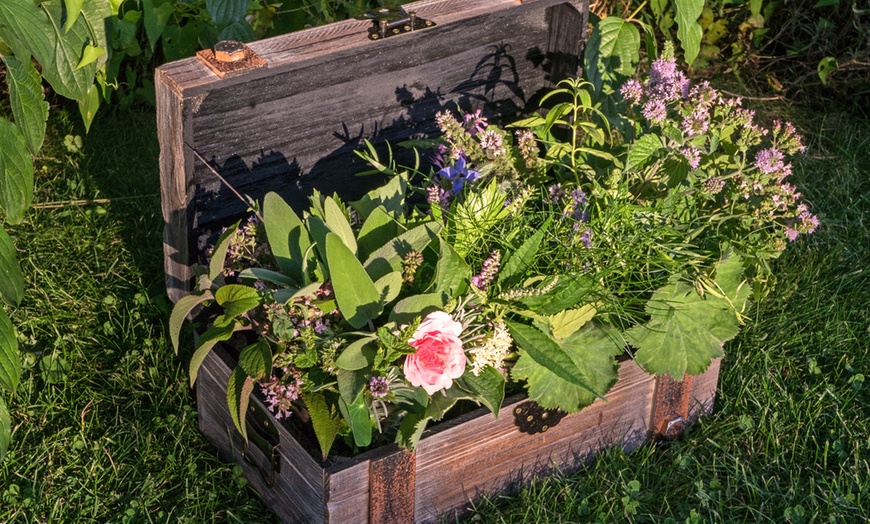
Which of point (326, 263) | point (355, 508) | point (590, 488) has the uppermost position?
point (326, 263)

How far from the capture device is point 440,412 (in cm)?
178

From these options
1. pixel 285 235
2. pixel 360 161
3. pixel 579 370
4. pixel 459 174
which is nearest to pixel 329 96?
pixel 360 161

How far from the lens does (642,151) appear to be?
212cm

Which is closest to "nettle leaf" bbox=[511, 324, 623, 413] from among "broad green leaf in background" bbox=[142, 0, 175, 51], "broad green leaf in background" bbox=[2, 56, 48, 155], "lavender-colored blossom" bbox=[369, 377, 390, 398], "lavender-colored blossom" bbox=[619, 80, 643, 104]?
"lavender-colored blossom" bbox=[369, 377, 390, 398]

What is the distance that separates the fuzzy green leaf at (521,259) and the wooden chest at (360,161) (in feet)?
0.77

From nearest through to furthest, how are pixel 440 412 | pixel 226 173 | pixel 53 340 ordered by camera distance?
pixel 440 412 < pixel 226 173 < pixel 53 340

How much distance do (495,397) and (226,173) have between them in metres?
0.72

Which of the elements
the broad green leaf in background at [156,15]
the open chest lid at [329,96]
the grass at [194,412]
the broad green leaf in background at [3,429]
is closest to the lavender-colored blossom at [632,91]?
the open chest lid at [329,96]

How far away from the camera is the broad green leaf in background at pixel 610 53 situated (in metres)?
2.40

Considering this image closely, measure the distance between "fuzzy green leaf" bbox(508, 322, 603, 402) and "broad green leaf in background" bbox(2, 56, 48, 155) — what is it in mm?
933

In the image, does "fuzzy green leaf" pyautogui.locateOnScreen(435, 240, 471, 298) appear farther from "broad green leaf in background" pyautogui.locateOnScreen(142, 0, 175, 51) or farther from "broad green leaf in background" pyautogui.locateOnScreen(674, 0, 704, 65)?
"broad green leaf in background" pyautogui.locateOnScreen(142, 0, 175, 51)

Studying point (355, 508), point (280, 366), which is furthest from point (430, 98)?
point (355, 508)

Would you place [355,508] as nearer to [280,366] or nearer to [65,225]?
[280,366]

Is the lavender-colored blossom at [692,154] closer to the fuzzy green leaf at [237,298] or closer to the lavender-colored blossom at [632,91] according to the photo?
the lavender-colored blossom at [632,91]
